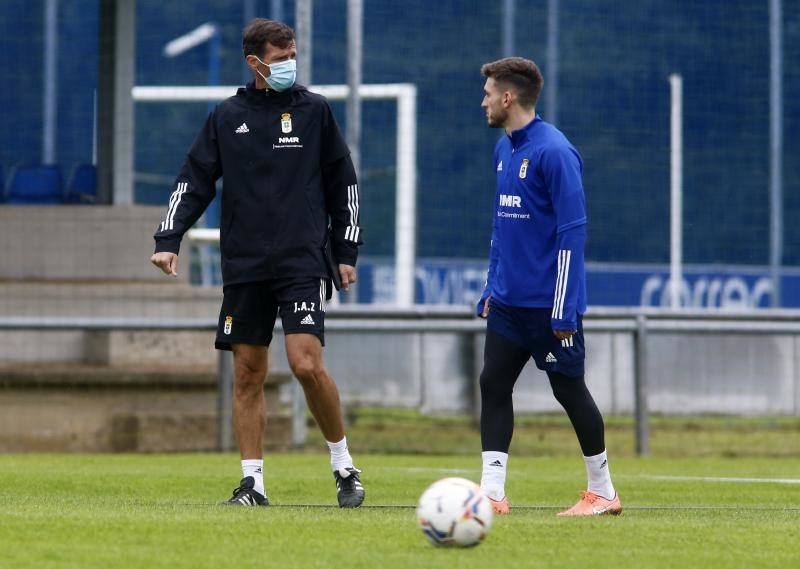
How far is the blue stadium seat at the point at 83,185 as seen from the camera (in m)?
15.0

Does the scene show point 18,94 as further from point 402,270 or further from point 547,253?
point 547,253

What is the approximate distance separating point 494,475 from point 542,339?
642 mm

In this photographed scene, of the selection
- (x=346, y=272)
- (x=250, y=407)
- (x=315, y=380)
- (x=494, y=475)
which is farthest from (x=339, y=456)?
(x=346, y=272)

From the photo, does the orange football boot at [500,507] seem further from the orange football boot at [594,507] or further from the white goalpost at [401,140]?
the white goalpost at [401,140]

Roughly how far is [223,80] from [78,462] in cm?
860

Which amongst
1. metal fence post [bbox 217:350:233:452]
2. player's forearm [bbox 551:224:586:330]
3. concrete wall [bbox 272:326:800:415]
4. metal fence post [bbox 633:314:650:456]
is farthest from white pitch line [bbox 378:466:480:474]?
player's forearm [bbox 551:224:586:330]

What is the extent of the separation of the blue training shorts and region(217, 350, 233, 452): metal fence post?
5.88 metres

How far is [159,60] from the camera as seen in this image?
16.3 m

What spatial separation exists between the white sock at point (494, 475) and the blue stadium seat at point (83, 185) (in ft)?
28.0

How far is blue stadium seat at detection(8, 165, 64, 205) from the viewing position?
597 inches

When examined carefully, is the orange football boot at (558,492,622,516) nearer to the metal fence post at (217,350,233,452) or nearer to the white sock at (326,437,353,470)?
the white sock at (326,437,353,470)

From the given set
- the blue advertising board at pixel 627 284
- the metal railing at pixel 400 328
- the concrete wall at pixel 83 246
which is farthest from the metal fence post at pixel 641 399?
the blue advertising board at pixel 627 284

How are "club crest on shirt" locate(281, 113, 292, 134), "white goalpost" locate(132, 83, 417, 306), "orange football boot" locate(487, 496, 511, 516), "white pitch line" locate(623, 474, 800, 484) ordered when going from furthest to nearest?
1. "white goalpost" locate(132, 83, 417, 306)
2. "white pitch line" locate(623, 474, 800, 484)
3. "club crest on shirt" locate(281, 113, 292, 134)
4. "orange football boot" locate(487, 496, 511, 516)

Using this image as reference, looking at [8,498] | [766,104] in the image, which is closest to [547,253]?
[8,498]
